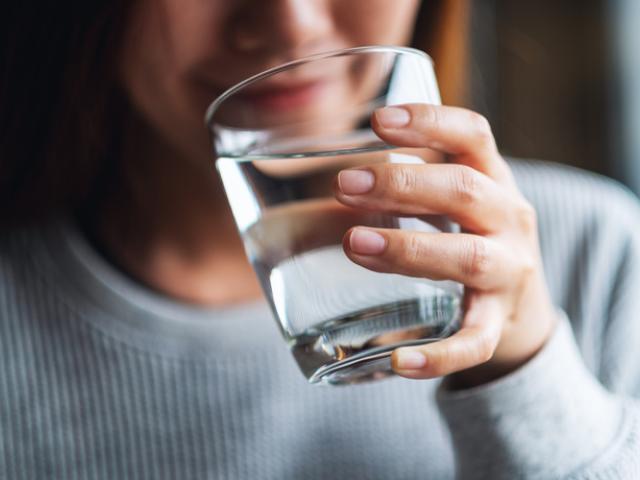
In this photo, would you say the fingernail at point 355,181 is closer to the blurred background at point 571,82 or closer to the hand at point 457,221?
the hand at point 457,221

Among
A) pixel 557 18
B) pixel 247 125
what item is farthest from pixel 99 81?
pixel 557 18

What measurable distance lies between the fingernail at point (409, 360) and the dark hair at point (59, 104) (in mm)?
491

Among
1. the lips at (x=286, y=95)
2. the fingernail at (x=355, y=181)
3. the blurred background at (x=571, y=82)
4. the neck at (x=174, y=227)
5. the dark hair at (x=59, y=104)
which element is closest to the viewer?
the fingernail at (x=355, y=181)

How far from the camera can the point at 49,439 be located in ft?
2.55

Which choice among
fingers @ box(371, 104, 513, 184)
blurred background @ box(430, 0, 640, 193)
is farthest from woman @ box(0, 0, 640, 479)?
blurred background @ box(430, 0, 640, 193)

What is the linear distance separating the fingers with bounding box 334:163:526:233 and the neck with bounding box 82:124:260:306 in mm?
438

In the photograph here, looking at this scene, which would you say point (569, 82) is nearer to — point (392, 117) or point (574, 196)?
point (574, 196)

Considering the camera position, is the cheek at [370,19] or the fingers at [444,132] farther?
the cheek at [370,19]

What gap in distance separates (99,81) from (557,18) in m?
2.15

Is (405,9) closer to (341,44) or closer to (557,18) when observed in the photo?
(341,44)

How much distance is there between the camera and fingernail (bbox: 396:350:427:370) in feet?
1.34

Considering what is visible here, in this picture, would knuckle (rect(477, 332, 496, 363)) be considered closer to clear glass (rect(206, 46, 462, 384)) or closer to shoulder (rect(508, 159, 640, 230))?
clear glass (rect(206, 46, 462, 384))

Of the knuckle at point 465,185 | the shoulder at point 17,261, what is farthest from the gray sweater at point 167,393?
the knuckle at point 465,185

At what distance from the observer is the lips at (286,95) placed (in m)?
0.54
